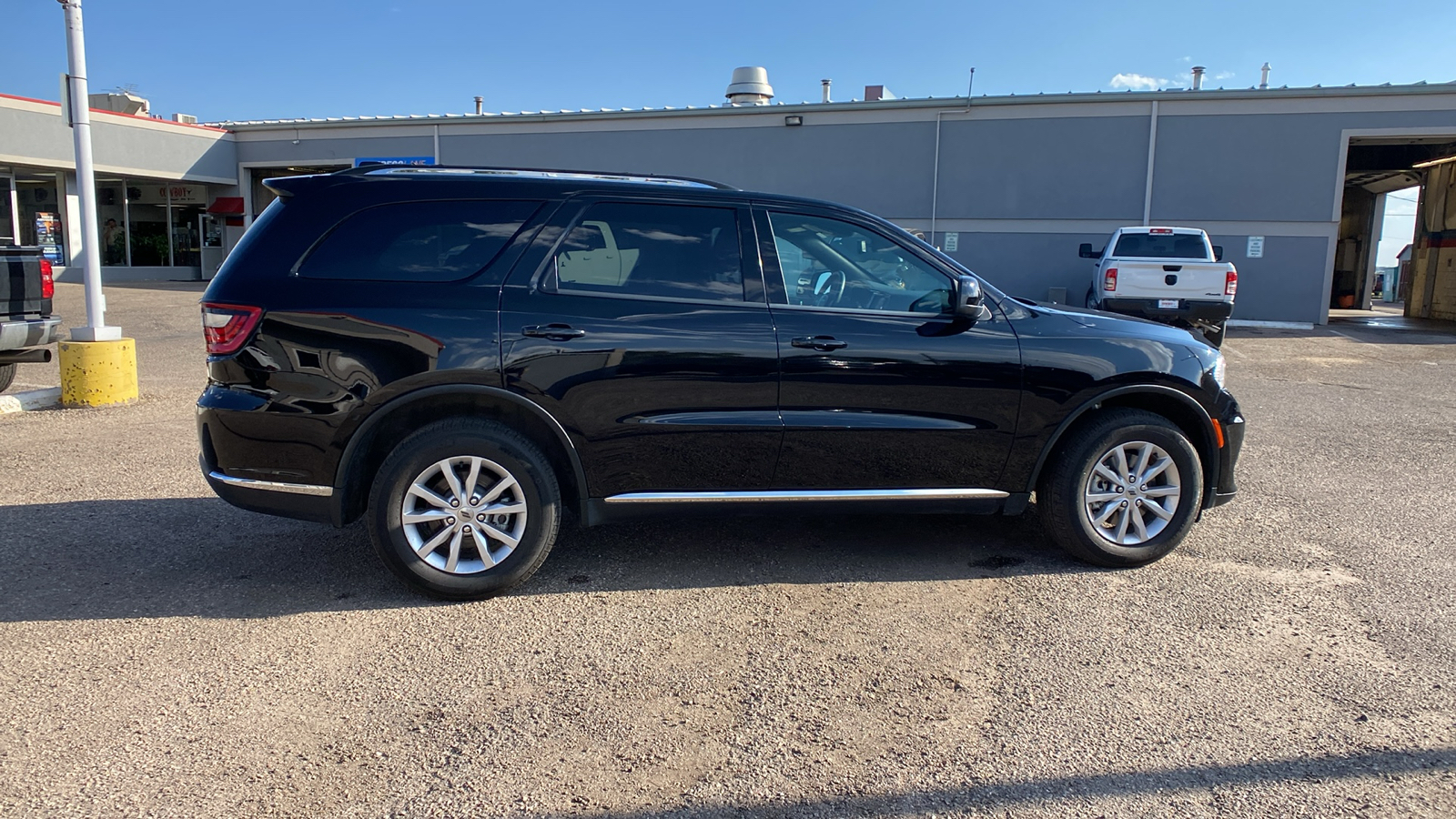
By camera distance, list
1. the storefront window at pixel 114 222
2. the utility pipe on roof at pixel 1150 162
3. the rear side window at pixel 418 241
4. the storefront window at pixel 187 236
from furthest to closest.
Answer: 1. the storefront window at pixel 187 236
2. the storefront window at pixel 114 222
3. the utility pipe on roof at pixel 1150 162
4. the rear side window at pixel 418 241

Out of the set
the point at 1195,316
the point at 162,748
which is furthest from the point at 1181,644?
the point at 1195,316

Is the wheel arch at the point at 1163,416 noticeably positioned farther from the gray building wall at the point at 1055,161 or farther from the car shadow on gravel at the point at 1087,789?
the gray building wall at the point at 1055,161

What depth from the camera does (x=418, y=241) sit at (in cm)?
430

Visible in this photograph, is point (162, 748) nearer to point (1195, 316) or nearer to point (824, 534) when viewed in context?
point (824, 534)

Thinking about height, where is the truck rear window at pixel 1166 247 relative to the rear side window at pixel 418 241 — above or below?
above

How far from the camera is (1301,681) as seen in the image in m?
3.58

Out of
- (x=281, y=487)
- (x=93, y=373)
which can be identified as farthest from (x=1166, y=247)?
(x=281, y=487)

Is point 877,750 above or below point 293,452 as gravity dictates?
below

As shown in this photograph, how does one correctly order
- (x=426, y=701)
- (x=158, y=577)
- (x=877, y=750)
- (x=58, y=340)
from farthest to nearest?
(x=58, y=340), (x=158, y=577), (x=426, y=701), (x=877, y=750)

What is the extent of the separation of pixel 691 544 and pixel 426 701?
1984 mm

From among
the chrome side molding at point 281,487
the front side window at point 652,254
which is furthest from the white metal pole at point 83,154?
the front side window at point 652,254

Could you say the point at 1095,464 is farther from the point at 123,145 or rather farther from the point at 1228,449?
the point at 123,145

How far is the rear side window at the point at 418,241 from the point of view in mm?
4238

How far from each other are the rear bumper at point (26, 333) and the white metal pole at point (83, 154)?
1.03 ft
